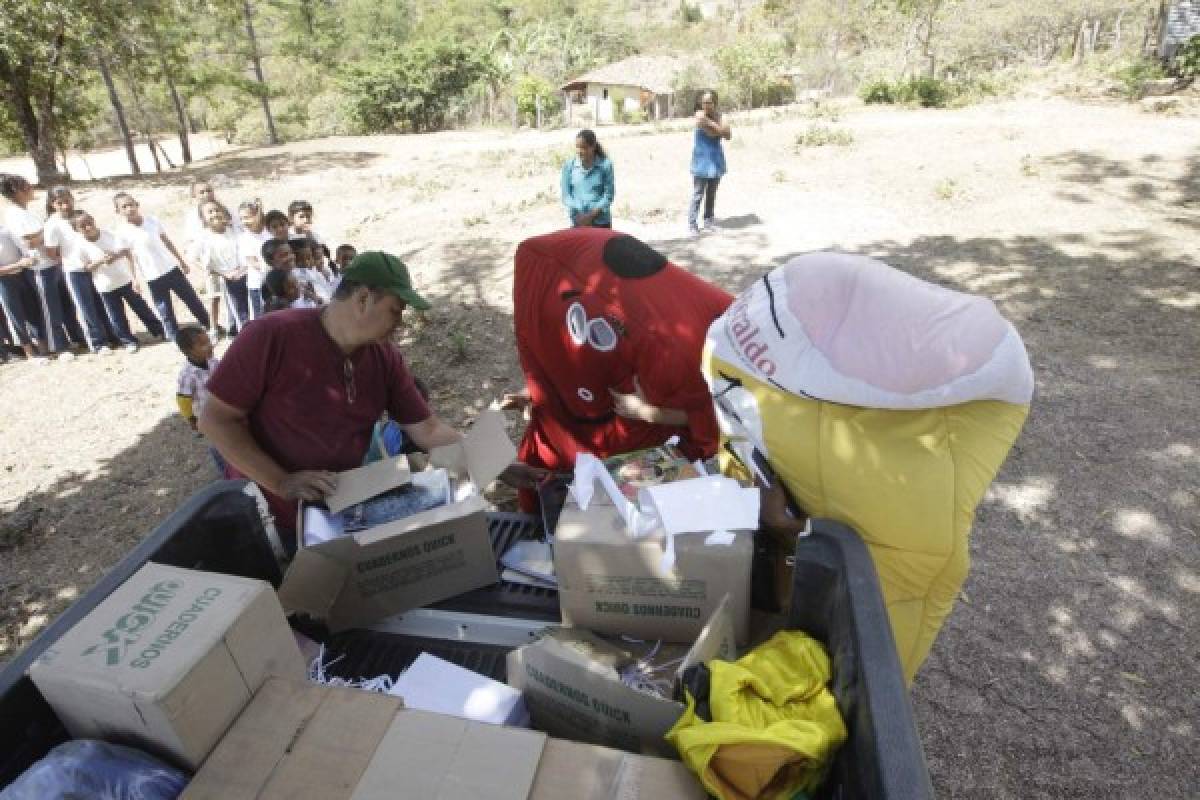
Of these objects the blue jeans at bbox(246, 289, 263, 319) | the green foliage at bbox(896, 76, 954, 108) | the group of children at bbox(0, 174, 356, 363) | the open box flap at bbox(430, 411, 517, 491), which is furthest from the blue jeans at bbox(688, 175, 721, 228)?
the green foliage at bbox(896, 76, 954, 108)

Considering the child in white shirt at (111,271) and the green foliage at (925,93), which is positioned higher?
the green foliage at (925,93)

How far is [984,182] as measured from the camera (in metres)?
10.4

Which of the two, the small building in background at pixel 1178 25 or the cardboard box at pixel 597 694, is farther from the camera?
the small building in background at pixel 1178 25

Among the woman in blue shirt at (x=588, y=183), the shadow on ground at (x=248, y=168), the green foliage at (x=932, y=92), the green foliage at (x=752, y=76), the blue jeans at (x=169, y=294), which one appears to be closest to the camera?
the blue jeans at (x=169, y=294)

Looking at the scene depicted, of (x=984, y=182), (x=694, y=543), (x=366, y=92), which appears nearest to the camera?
(x=694, y=543)

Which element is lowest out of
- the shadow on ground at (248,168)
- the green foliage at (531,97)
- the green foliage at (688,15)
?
Result: the shadow on ground at (248,168)

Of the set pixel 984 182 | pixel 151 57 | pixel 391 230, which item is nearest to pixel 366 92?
pixel 151 57

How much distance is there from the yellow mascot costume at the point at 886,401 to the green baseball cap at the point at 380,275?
1.06 m

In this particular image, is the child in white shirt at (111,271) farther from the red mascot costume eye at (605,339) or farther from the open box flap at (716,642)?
the open box flap at (716,642)

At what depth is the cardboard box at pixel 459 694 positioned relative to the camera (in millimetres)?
1379

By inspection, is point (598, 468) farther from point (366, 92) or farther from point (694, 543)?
point (366, 92)

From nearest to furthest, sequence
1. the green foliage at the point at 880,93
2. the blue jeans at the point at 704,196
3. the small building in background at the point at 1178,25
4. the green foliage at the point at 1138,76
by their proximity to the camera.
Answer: the blue jeans at the point at 704,196
the green foliage at the point at 1138,76
the small building in background at the point at 1178,25
the green foliage at the point at 880,93

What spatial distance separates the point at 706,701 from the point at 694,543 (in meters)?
0.35

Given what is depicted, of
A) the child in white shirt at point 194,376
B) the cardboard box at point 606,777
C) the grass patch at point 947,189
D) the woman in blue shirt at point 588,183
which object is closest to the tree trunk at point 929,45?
the grass patch at point 947,189
